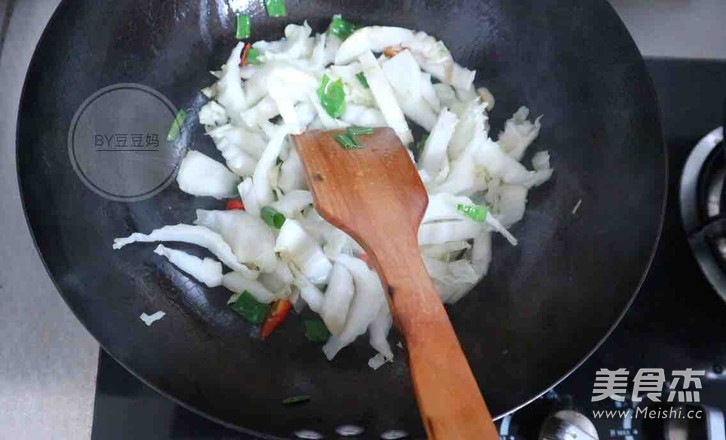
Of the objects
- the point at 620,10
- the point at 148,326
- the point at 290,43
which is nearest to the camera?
the point at 148,326

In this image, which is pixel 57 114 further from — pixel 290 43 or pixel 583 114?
pixel 583 114

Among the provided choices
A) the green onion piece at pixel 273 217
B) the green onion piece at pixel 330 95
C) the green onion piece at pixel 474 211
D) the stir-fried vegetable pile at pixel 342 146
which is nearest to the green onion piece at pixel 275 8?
the stir-fried vegetable pile at pixel 342 146

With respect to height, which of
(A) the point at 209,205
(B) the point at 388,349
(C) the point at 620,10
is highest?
(C) the point at 620,10

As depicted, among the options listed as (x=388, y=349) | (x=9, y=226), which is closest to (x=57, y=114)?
(x=9, y=226)

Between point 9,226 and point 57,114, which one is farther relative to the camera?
point 9,226

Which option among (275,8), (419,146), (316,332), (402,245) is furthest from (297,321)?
(275,8)

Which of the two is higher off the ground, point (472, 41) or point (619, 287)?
point (472, 41)

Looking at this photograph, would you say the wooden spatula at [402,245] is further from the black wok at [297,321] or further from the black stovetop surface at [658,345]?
the black stovetop surface at [658,345]
